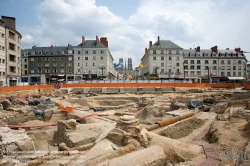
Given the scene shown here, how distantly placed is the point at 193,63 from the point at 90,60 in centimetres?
3462

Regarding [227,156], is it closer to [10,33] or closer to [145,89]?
[145,89]

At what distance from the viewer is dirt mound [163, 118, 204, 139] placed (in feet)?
28.8

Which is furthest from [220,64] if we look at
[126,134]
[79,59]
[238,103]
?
[126,134]

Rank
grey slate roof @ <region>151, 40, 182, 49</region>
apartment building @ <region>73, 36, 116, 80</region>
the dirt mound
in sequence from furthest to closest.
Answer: grey slate roof @ <region>151, 40, 182, 49</region>, apartment building @ <region>73, 36, 116, 80</region>, the dirt mound

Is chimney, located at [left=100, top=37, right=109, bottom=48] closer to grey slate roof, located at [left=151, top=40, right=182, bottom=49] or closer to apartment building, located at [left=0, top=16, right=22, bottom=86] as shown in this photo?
grey slate roof, located at [left=151, top=40, right=182, bottom=49]

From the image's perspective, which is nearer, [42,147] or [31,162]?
[31,162]

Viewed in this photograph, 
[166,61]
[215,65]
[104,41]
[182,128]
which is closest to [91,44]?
[104,41]

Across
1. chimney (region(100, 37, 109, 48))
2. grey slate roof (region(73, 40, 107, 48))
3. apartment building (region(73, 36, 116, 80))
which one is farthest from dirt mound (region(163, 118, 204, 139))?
chimney (region(100, 37, 109, 48))

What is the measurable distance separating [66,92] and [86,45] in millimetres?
29531

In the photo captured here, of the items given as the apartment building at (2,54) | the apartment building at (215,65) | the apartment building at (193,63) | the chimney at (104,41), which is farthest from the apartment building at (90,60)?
the apartment building at (215,65)

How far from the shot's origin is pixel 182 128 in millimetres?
9477

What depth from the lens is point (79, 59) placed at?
56438 mm

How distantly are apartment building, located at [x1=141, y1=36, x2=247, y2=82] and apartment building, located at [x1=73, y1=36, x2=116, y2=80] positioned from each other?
1500cm

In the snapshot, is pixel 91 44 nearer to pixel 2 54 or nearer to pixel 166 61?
pixel 166 61
